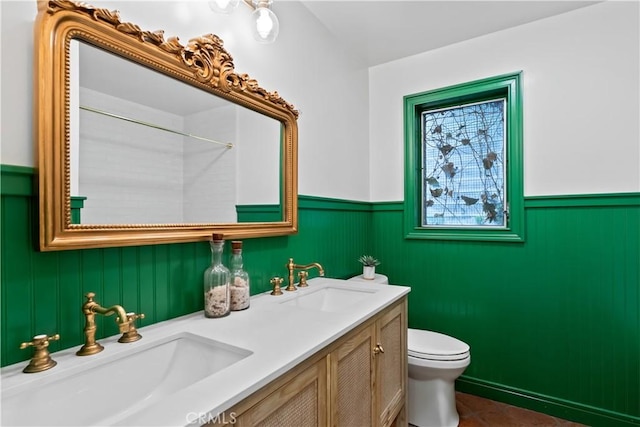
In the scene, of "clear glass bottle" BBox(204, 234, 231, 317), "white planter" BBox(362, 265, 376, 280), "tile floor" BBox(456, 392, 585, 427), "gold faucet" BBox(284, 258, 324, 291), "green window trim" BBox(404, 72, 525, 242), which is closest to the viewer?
"clear glass bottle" BBox(204, 234, 231, 317)

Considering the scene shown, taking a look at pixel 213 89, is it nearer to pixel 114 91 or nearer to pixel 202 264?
pixel 114 91

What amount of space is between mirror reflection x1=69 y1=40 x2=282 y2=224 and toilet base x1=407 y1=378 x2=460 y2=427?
56.7 inches

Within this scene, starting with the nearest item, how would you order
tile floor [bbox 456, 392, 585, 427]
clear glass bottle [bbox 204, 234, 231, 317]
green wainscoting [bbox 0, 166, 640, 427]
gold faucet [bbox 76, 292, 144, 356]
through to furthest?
gold faucet [bbox 76, 292, 144, 356] → clear glass bottle [bbox 204, 234, 231, 317] → green wainscoting [bbox 0, 166, 640, 427] → tile floor [bbox 456, 392, 585, 427]

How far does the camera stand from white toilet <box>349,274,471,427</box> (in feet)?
5.83

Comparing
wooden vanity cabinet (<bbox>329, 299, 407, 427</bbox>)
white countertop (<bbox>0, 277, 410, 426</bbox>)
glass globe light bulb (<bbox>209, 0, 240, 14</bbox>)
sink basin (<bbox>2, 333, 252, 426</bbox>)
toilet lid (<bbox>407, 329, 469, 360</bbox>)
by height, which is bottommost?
toilet lid (<bbox>407, 329, 469, 360</bbox>)

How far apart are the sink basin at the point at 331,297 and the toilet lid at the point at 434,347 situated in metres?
0.54

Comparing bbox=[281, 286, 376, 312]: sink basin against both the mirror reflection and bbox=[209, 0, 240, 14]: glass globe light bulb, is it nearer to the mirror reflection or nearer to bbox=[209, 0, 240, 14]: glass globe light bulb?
the mirror reflection

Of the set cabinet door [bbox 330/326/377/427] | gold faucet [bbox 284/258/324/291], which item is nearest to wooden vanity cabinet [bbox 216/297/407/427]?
cabinet door [bbox 330/326/377/427]

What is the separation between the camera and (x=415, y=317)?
2.47 meters

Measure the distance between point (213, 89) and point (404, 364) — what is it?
5.19 feet

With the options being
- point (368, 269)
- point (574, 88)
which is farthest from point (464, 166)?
point (368, 269)

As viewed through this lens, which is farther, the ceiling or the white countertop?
the ceiling

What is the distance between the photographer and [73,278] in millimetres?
903

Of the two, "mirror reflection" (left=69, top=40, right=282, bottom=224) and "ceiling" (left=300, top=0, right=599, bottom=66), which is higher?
"ceiling" (left=300, top=0, right=599, bottom=66)
